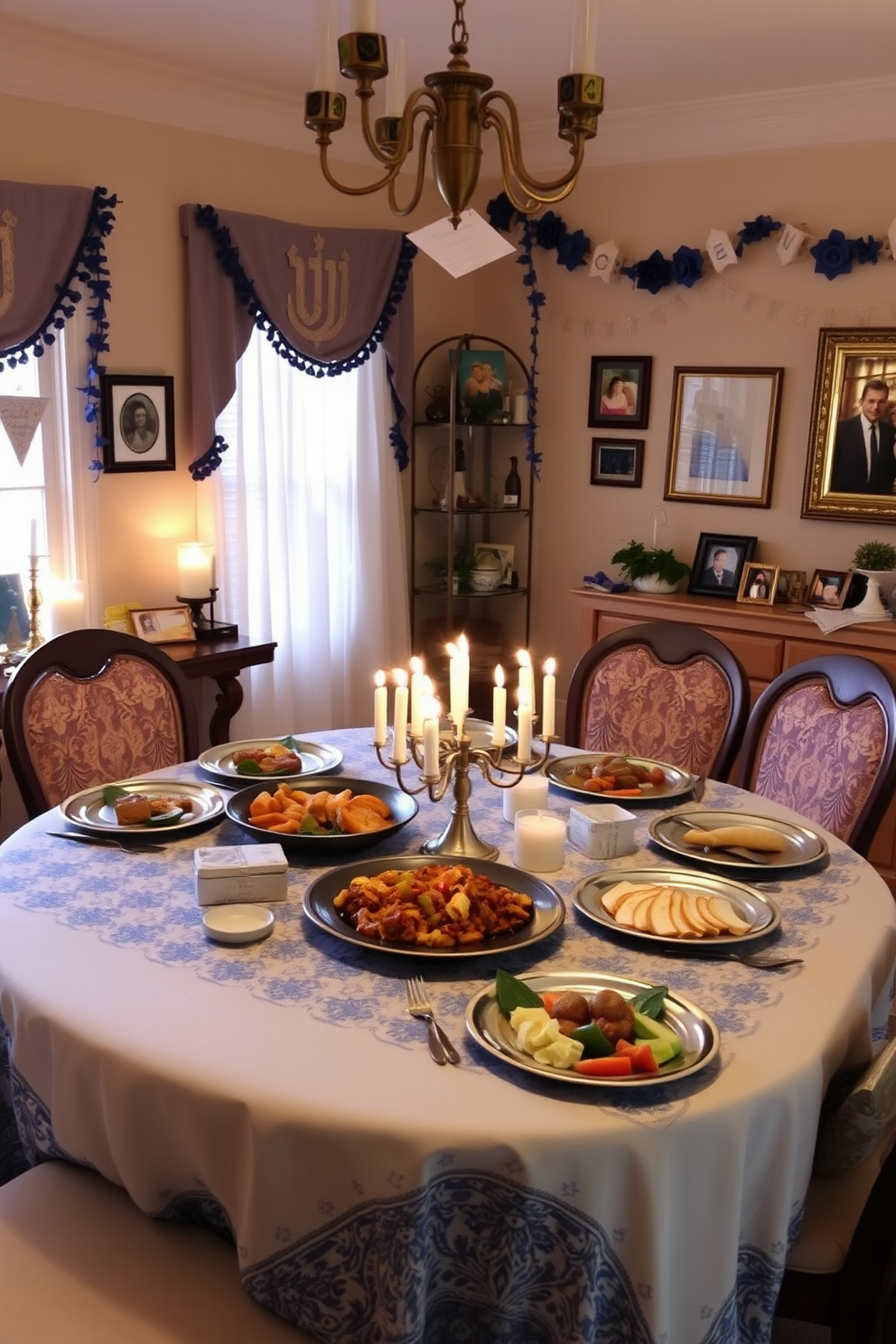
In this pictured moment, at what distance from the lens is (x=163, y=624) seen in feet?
12.8

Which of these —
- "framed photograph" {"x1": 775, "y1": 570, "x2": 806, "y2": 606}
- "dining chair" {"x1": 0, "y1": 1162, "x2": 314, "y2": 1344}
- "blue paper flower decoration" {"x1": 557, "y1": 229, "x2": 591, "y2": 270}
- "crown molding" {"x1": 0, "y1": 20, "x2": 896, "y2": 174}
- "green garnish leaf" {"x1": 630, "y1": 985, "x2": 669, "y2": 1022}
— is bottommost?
"dining chair" {"x1": 0, "y1": 1162, "x2": 314, "y2": 1344}

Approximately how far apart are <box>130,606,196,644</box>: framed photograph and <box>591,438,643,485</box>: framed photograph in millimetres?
1779

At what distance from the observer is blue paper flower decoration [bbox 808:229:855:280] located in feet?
13.0

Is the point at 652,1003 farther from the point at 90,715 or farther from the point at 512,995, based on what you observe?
the point at 90,715

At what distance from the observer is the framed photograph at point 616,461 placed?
4648 millimetres

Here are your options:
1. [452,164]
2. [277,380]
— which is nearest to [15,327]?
[277,380]

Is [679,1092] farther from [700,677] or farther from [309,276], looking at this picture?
[309,276]

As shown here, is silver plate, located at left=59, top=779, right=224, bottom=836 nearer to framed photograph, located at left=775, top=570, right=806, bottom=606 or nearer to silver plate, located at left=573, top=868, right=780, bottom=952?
silver plate, located at left=573, top=868, right=780, bottom=952

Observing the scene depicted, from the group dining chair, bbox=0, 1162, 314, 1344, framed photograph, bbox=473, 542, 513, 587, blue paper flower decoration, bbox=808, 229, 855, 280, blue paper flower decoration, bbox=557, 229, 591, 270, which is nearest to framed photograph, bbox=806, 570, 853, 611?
blue paper flower decoration, bbox=808, 229, 855, 280

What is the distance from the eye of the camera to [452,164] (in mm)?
1846

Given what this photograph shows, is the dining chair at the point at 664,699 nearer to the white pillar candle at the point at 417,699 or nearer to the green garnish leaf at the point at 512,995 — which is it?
the white pillar candle at the point at 417,699

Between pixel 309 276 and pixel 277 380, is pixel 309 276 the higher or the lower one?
the higher one

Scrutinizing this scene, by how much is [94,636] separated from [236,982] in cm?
133

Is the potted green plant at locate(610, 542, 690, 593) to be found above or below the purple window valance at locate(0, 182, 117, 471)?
below
